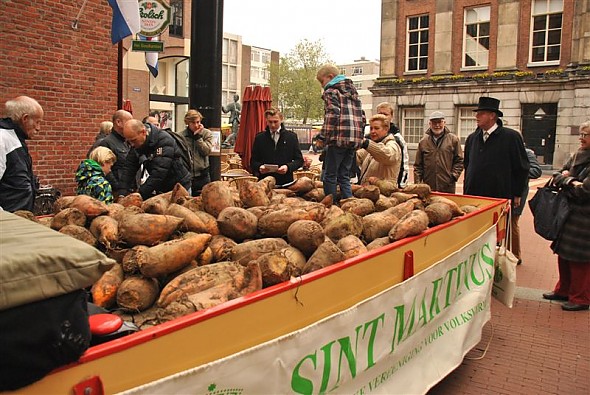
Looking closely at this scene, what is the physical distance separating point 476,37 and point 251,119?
75.1 ft

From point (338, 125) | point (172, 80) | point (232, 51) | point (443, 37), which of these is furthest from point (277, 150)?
point (232, 51)

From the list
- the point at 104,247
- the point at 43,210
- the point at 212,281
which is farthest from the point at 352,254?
the point at 43,210

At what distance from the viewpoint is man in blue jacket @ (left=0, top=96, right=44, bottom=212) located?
409 centimetres

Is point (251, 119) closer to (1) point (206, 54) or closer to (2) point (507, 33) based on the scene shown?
(1) point (206, 54)

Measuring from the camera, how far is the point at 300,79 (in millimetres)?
56031

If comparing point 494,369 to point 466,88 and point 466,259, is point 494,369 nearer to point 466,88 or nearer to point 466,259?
point 466,259

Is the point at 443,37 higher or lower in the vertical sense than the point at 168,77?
higher

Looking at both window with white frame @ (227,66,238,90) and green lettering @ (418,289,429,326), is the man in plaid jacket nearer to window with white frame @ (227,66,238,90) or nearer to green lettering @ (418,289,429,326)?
green lettering @ (418,289,429,326)

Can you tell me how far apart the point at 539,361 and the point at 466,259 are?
1.22m

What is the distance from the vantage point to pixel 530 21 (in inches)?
1050

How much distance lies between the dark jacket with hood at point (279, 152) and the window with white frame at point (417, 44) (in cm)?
2506

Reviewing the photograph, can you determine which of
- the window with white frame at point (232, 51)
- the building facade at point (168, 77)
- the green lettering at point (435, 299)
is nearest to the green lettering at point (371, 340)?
the green lettering at point (435, 299)

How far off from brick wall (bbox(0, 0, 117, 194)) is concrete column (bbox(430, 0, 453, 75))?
22.9m

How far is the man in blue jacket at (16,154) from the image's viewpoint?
13.4 ft
